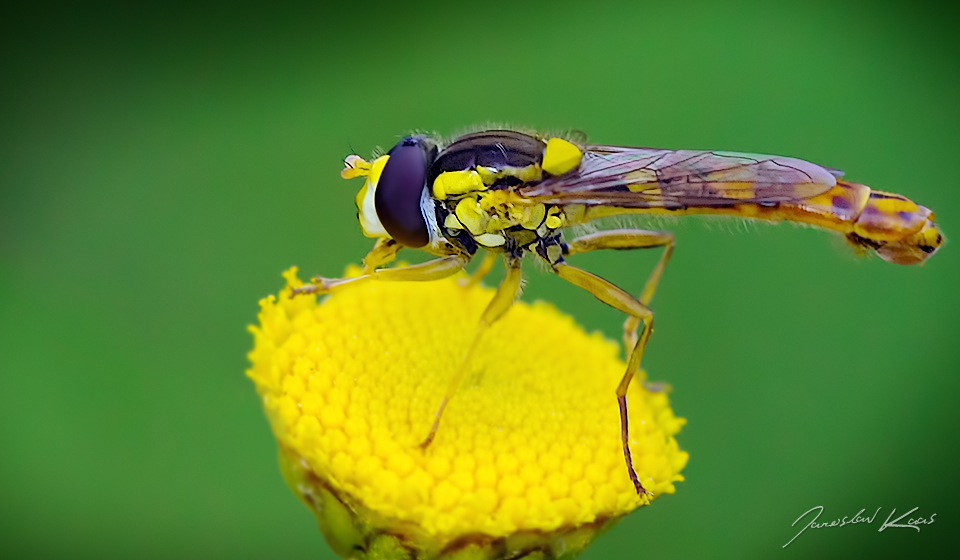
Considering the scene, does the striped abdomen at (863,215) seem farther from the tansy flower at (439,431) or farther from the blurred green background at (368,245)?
the tansy flower at (439,431)

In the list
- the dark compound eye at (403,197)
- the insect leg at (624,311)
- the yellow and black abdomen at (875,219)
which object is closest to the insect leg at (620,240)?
the insect leg at (624,311)

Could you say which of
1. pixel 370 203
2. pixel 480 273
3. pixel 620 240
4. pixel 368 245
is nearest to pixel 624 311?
pixel 620 240

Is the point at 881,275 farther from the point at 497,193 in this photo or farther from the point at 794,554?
the point at 497,193

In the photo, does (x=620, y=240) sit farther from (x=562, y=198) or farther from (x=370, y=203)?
(x=370, y=203)

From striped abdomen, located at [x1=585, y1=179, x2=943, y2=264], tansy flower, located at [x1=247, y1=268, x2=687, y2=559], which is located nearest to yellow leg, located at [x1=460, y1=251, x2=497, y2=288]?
tansy flower, located at [x1=247, y1=268, x2=687, y2=559]

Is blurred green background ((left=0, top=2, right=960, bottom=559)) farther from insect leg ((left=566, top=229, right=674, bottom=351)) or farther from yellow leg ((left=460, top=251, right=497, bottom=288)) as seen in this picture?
yellow leg ((left=460, top=251, right=497, bottom=288))

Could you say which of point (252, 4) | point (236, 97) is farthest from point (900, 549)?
point (252, 4)
